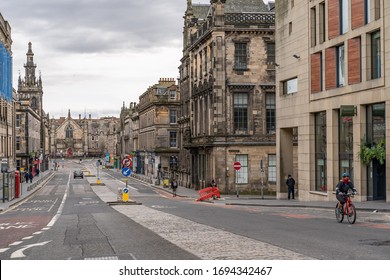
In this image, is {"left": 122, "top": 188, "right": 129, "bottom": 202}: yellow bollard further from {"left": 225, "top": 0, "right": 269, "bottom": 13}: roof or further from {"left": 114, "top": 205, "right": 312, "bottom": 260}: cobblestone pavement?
{"left": 225, "top": 0, "right": 269, "bottom": 13}: roof

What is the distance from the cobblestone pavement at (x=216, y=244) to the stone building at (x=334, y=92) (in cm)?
1343

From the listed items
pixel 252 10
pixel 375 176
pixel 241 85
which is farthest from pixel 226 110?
pixel 375 176

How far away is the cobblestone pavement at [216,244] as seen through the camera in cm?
1245

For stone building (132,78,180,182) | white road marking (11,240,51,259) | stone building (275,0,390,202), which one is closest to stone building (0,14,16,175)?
stone building (132,78,180,182)

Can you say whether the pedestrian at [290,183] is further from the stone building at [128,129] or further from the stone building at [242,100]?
the stone building at [128,129]

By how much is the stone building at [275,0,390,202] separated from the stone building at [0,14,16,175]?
29.1 metres

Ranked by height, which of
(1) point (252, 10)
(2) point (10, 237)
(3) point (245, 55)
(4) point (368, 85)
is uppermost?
A: (1) point (252, 10)

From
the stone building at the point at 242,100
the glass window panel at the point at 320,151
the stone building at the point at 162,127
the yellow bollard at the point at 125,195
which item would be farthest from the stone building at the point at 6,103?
the glass window panel at the point at 320,151

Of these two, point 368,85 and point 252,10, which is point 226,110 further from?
point 368,85

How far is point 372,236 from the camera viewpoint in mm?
16062

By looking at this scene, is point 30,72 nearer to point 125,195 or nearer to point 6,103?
point 6,103

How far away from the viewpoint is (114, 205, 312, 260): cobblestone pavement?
40.8ft

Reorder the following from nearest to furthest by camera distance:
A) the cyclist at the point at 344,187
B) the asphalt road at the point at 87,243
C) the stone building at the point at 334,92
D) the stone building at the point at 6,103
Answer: the asphalt road at the point at 87,243
the cyclist at the point at 344,187
the stone building at the point at 334,92
the stone building at the point at 6,103

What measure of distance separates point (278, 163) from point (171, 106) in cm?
5280
